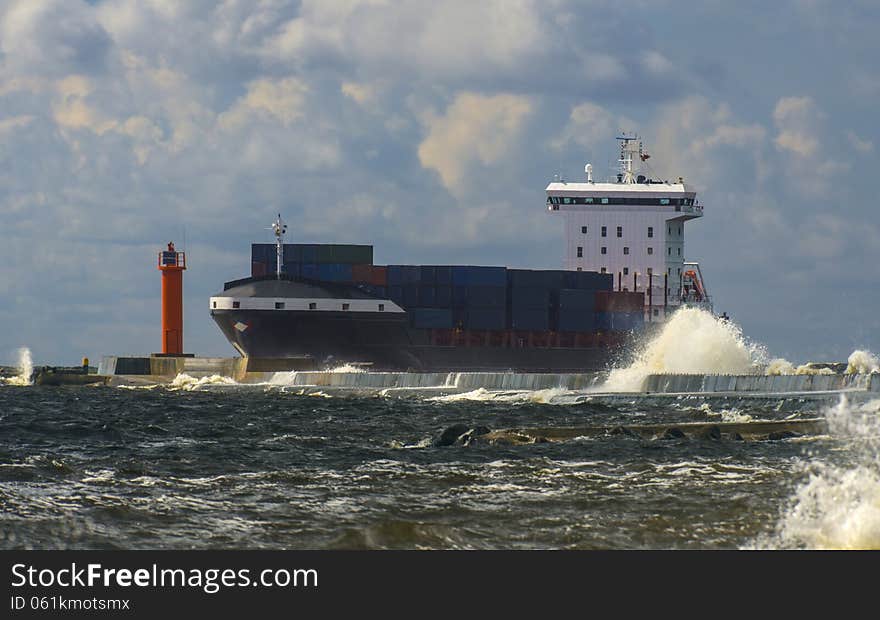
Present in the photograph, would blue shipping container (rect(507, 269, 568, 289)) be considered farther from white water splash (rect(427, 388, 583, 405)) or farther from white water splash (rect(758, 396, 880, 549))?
white water splash (rect(758, 396, 880, 549))

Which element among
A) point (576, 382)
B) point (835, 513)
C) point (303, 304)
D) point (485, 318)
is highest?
point (303, 304)

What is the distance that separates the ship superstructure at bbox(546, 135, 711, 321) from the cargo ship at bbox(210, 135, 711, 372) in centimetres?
52

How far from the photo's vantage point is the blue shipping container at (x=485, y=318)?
210 feet

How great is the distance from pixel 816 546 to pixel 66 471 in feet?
41.7

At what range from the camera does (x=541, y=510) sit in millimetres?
16734

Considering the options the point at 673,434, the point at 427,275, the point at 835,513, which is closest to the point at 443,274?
the point at 427,275

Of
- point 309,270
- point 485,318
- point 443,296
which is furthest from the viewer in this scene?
point 309,270

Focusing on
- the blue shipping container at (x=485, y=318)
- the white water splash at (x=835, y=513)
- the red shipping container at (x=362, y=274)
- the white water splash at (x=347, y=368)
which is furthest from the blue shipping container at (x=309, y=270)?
the white water splash at (x=835, y=513)

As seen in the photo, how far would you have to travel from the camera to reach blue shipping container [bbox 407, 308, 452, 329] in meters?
63.2

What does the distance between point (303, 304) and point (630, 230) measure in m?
22.7

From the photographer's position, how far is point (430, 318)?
6331 centimetres

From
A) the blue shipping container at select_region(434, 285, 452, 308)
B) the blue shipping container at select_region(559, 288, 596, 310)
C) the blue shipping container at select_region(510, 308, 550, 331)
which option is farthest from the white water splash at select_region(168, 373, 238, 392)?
the blue shipping container at select_region(559, 288, 596, 310)

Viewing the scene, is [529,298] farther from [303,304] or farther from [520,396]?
[520,396]
